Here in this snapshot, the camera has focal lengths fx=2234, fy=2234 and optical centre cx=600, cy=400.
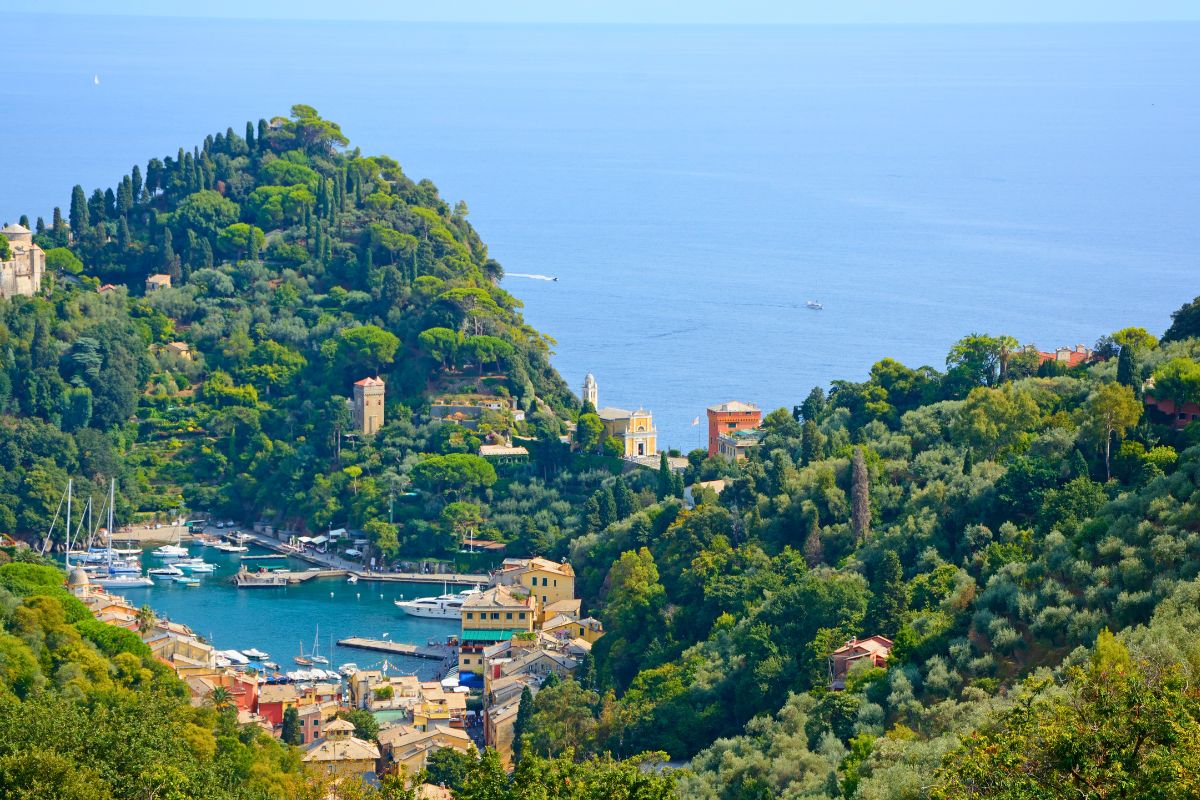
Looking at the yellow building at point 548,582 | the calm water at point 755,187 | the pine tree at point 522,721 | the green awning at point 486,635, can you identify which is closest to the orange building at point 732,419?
the calm water at point 755,187

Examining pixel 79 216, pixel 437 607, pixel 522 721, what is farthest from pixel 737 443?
pixel 79 216

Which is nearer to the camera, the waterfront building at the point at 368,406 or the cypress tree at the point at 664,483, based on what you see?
the cypress tree at the point at 664,483

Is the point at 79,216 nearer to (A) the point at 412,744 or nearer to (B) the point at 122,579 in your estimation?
(B) the point at 122,579

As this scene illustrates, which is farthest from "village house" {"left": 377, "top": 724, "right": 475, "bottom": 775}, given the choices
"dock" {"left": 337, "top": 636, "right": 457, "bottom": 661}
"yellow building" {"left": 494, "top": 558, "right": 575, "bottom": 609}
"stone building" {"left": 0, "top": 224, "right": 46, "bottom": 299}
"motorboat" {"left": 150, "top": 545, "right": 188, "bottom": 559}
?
"stone building" {"left": 0, "top": 224, "right": 46, "bottom": 299}

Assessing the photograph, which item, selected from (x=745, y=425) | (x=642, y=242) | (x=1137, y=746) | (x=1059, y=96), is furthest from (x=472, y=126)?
(x=1137, y=746)

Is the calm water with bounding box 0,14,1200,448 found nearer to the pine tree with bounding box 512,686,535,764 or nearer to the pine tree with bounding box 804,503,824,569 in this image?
the pine tree with bounding box 804,503,824,569

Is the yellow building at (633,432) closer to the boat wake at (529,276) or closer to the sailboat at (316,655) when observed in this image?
the sailboat at (316,655)
